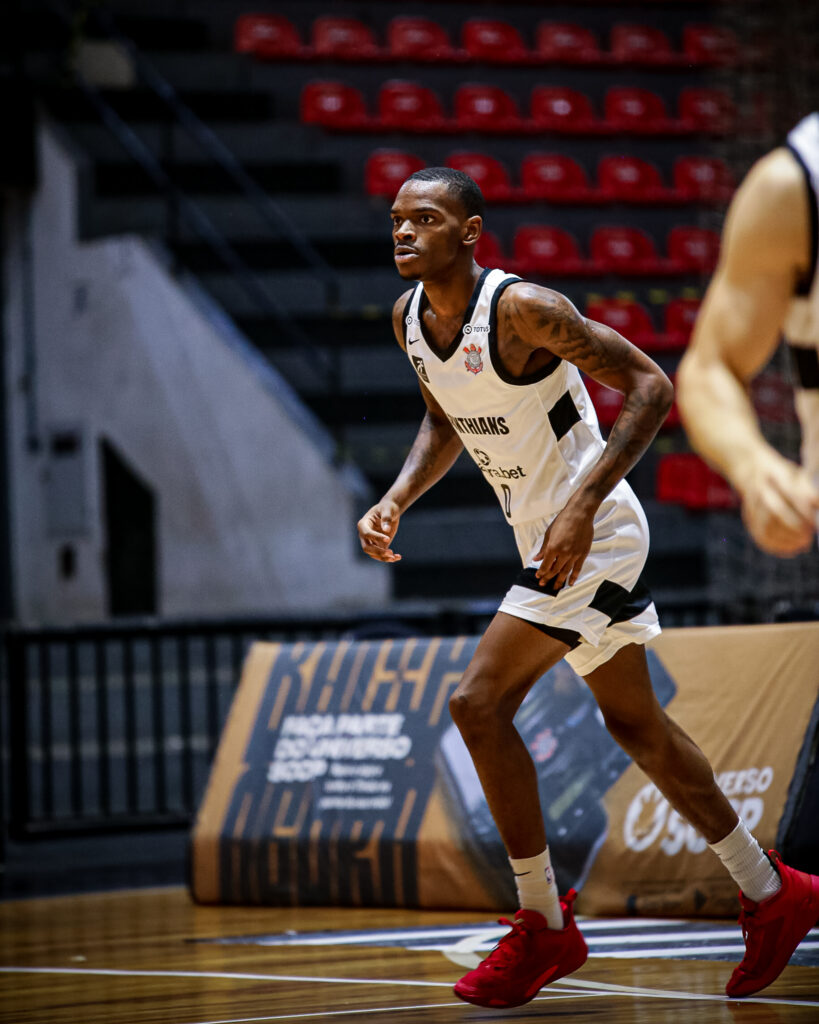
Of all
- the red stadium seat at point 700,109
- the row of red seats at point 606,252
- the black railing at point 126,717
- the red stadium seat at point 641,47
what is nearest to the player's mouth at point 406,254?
the black railing at point 126,717

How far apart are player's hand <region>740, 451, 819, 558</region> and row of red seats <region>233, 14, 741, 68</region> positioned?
13.6m

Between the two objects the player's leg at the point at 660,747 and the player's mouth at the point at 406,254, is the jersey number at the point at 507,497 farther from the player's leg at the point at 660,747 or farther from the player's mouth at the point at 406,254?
the player's mouth at the point at 406,254

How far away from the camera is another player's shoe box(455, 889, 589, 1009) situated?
137 inches

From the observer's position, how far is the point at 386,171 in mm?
14195

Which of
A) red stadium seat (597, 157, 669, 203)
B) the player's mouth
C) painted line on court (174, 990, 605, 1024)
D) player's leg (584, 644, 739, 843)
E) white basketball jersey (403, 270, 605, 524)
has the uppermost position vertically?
red stadium seat (597, 157, 669, 203)

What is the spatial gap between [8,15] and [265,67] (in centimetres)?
250

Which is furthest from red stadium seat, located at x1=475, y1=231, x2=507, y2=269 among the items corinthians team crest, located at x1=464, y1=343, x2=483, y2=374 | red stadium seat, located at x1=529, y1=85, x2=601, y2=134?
corinthians team crest, located at x1=464, y1=343, x2=483, y2=374

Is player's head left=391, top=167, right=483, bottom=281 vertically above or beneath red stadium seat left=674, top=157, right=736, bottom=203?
beneath

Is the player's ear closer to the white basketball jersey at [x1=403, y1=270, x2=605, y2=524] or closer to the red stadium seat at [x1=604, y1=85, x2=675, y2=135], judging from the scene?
the white basketball jersey at [x1=403, y1=270, x2=605, y2=524]

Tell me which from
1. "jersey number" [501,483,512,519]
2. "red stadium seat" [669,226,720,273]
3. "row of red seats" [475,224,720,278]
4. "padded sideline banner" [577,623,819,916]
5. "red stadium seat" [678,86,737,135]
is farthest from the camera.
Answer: "red stadium seat" [678,86,737,135]

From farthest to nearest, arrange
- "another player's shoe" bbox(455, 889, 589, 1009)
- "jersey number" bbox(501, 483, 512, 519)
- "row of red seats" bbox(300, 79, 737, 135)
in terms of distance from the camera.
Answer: "row of red seats" bbox(300, 79, 737, 135), "jersey number" bbox(501, 483, 512, 519), "another player's shoe" bbox(455, 889, 589, 1009)

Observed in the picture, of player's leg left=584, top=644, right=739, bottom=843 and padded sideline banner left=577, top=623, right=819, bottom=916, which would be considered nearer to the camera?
player's leg left=584, top=644, right=739, bottom=843

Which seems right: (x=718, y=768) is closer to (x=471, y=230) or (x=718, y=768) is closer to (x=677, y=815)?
(x=677, y=815)

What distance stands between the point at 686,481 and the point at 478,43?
570 cm
